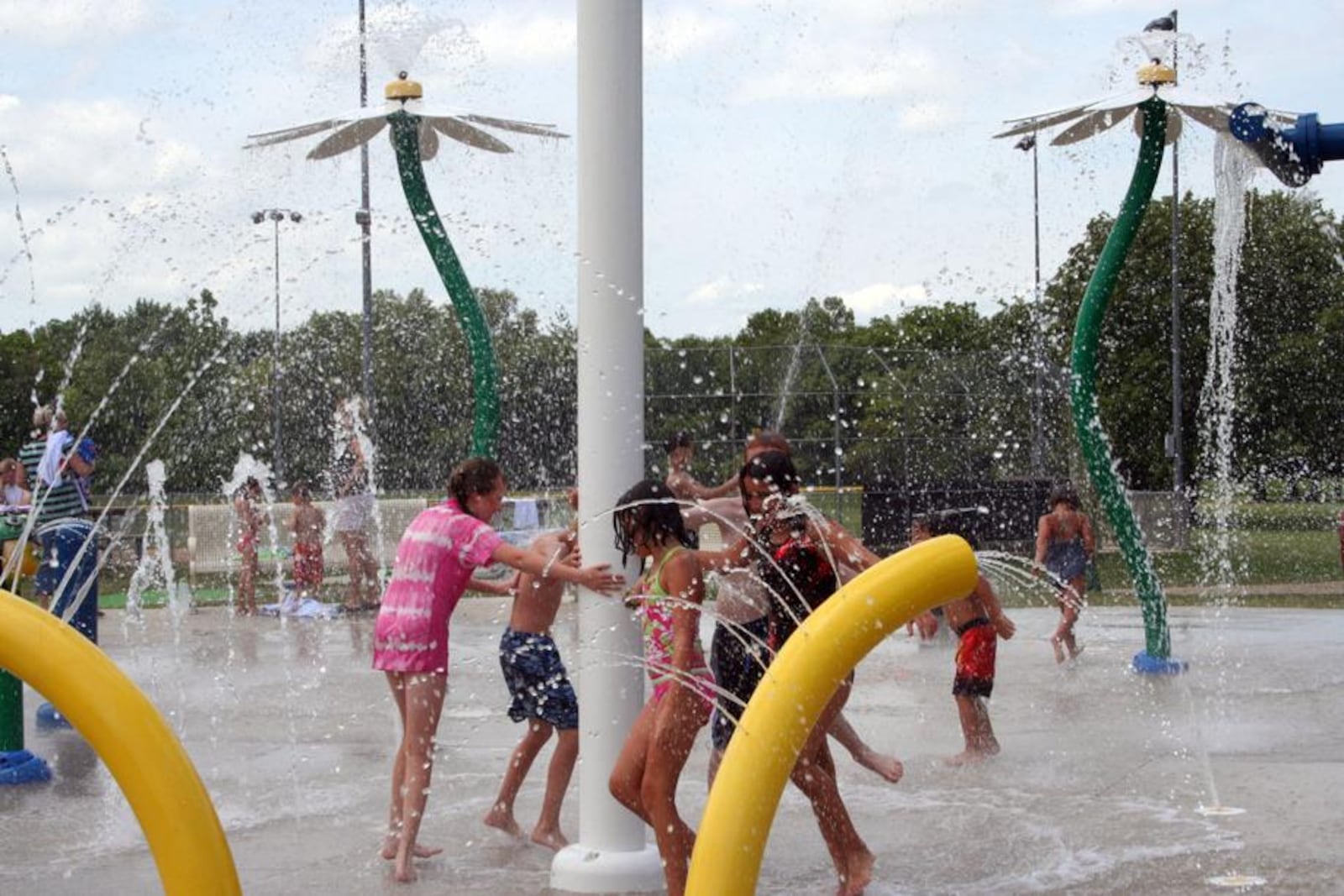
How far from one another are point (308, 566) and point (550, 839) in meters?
Result: 12.5

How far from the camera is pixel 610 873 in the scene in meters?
5.74

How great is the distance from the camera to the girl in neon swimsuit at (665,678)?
5.26 metres

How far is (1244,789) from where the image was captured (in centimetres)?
730

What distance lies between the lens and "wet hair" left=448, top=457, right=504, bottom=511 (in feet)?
20.1

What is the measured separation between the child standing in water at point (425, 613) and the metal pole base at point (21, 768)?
2.74 m

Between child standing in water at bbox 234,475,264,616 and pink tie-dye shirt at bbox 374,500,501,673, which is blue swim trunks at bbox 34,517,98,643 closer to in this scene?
pink tie-dye shirt at bbox 374,500,501,673

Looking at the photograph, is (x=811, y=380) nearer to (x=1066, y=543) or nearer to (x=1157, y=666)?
(x=1066, y=543)

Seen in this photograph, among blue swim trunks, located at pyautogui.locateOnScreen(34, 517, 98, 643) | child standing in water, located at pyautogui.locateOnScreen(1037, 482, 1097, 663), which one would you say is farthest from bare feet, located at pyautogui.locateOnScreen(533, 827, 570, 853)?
child standing in water, located at pyautogui.locateOnScreen(1037, 482, 1097, 663)

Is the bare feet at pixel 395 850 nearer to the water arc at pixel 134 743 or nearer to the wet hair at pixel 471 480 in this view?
the wet hair at pixel 471 480

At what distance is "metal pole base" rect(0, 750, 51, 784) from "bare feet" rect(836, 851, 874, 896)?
4.14m

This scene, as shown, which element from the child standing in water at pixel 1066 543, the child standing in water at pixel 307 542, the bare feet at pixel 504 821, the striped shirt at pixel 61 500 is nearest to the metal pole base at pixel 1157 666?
the child standing in water at pixel 1066 543

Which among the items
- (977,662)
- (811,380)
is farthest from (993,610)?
(811,380)

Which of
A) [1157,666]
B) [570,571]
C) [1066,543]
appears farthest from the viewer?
[1066,543]

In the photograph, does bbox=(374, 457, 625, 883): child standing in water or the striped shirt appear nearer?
bbox=(374, 457, 625, 883): child standing in water
